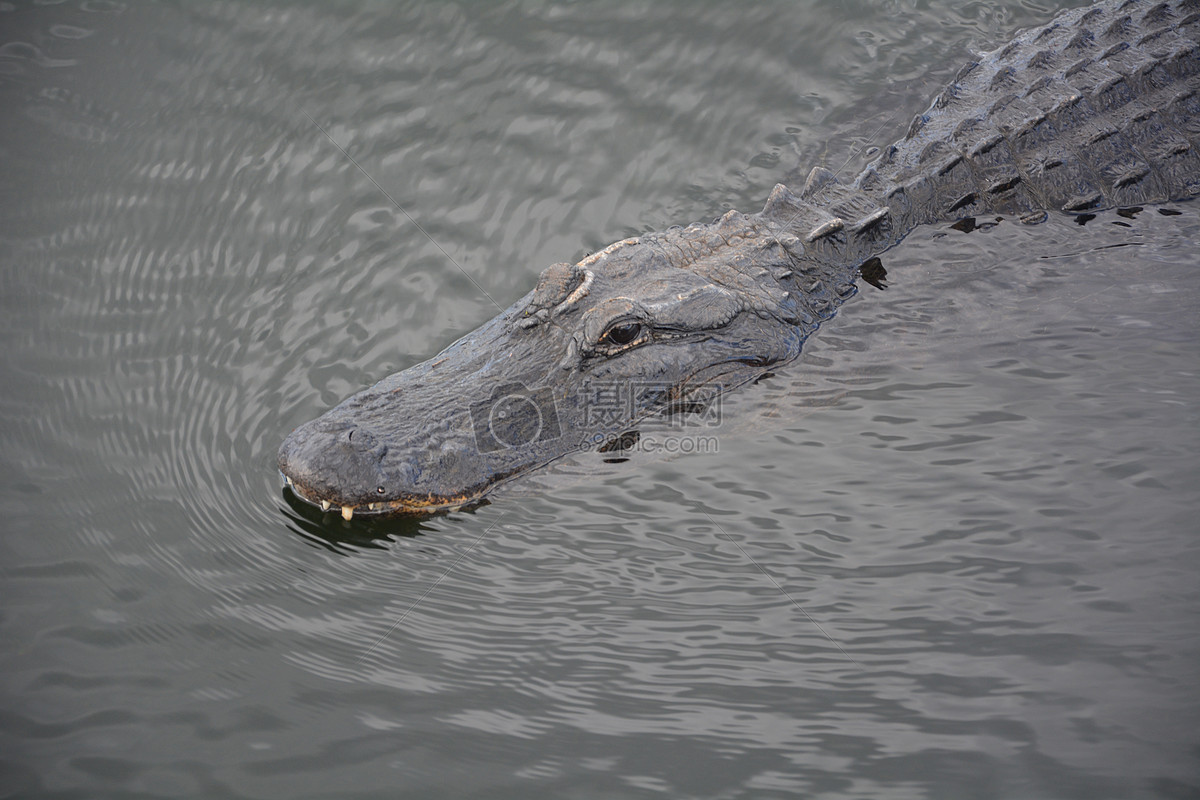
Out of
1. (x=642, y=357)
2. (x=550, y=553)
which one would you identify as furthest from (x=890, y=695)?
(x=642, y=357)

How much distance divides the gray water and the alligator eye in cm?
62

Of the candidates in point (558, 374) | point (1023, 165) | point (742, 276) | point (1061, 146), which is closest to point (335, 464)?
point (558, 374)

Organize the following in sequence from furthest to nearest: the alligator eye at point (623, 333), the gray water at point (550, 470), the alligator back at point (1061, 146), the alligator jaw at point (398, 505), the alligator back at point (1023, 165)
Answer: the alligator back at point (1061, 146) < the alligator back at point (1023, 165) < the alligator eye at point (623, 333) < the alligator jaw at point (398, 505) < the gray water at point (550, 470)

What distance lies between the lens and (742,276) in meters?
4.64

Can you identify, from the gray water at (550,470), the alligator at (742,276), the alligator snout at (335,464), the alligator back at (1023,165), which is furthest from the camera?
the alligator back at (1023,165)

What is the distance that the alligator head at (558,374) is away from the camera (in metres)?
3.82

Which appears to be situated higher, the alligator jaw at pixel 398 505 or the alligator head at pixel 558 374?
the alligator head at pixel 558 374

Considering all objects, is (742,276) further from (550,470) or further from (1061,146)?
(1061,146)

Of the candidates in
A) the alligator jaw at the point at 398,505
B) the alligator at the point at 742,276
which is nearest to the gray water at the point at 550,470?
the alligator jaw at the point at 398,505

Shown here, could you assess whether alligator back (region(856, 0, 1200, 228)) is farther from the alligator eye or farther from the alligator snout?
the alligator snout

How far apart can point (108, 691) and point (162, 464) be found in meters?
1.30

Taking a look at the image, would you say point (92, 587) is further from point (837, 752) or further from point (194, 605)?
point (837, 752)

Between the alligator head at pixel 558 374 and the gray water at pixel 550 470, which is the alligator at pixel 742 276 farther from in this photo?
the gray water at pixel 550 470

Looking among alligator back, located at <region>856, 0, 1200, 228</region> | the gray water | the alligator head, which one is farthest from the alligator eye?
alligator back, located at <region>856, 0, 1200, 228</region>
